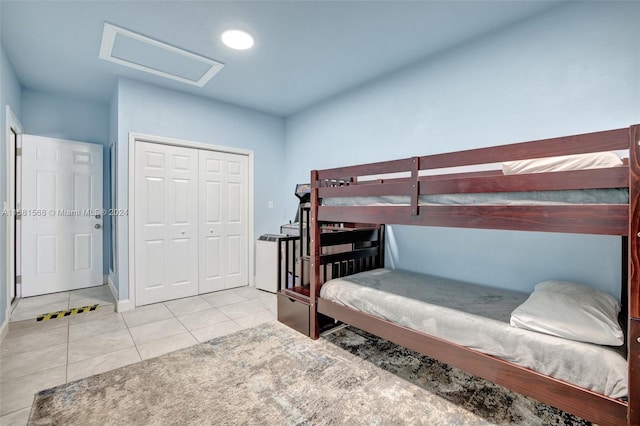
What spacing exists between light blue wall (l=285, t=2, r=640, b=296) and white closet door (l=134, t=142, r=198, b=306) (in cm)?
215

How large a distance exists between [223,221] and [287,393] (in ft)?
8.43

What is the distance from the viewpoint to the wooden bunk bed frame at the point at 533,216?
105 centimetres

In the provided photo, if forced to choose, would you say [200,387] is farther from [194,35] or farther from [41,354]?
[194,35]

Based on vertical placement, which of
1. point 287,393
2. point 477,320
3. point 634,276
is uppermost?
point 634,276

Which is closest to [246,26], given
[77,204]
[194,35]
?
[194,35]

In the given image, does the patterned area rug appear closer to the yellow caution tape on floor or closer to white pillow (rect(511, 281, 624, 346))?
white pillow (rect(511, 281, 624, 346))

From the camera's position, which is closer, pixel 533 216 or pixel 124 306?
pixel 533 216

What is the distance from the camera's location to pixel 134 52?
252cm

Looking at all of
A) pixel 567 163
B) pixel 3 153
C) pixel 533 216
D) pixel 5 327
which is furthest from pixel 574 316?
pixel 3 153

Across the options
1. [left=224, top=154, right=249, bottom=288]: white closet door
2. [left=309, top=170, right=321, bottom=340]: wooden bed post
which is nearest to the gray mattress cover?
[left=309, top=170, right=321, bottom=340]: wooden bed post

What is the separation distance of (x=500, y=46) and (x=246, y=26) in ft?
6.47

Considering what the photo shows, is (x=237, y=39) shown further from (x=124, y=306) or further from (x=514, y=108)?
(x=124, y=306)

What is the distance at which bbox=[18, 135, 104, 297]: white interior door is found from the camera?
3447 millimetres

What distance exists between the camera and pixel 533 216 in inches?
50.7
